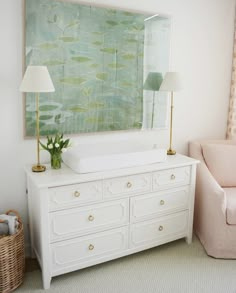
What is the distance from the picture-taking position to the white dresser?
85.7 inches

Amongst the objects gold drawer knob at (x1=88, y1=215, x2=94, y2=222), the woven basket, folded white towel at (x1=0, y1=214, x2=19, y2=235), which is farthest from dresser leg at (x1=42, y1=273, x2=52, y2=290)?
gold drawer knob at (x1=88, y1=215, x2=94, y2=222)

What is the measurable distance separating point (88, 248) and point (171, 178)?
2.79 feet

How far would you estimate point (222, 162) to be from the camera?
3059mm

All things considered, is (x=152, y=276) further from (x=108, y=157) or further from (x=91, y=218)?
(x=108, y=157)

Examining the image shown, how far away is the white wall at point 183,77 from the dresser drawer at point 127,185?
0.51 m

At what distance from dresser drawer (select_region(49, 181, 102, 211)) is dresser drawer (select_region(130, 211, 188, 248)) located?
1.52 ft

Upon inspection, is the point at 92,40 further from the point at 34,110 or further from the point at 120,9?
the point at 34,110

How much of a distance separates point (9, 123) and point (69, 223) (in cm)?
84

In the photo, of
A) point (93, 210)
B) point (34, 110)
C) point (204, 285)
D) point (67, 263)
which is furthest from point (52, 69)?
point (204, 285)

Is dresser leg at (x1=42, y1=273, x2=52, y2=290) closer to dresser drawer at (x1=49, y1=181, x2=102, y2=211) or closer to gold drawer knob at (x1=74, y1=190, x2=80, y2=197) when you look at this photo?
dresser drawer at (x1=49, y1=181, x2=102, y2=211)

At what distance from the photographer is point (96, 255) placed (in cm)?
239

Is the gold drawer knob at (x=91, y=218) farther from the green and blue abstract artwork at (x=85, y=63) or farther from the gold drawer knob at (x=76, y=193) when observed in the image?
the green and blue abstract artwork at (x=85, y=63)

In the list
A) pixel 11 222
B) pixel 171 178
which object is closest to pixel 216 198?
pixel 171 178

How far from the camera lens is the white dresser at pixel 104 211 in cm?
218
